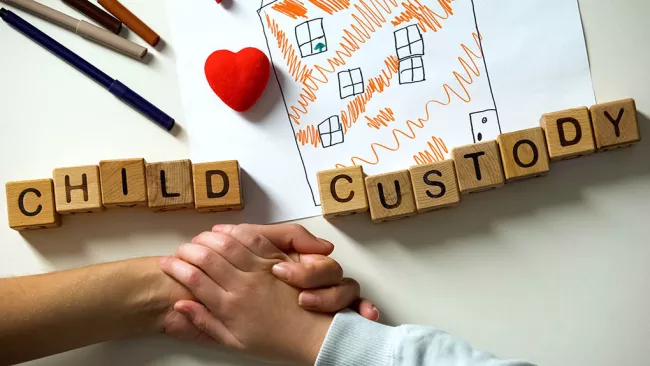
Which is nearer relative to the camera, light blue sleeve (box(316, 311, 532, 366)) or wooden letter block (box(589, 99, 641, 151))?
light blue sleeve (box(316, 311, 532, 366))

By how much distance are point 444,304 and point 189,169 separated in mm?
390

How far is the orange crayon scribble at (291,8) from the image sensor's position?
31.4 inches

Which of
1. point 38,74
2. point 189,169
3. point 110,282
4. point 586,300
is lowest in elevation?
point 586,300

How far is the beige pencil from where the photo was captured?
78cm

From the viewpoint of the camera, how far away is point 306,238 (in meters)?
0.75

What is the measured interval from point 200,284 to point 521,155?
455mm

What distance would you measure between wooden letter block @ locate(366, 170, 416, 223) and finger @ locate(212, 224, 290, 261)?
Answer: 14 centimetres

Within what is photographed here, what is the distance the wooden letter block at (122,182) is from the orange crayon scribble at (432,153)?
1.23ft

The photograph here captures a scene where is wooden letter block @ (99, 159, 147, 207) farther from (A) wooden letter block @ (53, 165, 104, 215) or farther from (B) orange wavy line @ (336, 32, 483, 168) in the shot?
(B) orange wavy line @ (336, 32, 483, 168)

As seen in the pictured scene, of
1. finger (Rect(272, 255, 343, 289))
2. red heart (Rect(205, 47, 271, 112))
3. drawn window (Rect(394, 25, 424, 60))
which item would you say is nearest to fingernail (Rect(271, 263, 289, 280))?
finger (Rect(272, 255, 343, 289))

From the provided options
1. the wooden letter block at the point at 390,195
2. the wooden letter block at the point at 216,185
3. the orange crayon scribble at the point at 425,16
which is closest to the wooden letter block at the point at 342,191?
the wooden letter block at the point at 390,195

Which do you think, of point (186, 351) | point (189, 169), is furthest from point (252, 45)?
point (186, 351)

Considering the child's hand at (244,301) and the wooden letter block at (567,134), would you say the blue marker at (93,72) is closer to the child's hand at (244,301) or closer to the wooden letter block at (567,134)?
the child's hand at (244,301)

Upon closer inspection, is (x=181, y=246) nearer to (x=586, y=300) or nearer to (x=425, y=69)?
(x=425, y=69)
